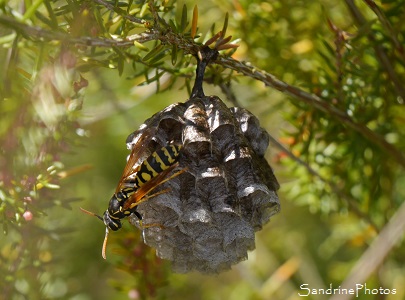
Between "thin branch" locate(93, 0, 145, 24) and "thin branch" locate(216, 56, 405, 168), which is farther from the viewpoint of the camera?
"thin branch" locate(216, 56, 405, 168)

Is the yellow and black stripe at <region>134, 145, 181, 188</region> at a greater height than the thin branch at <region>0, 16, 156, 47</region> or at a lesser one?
lesser

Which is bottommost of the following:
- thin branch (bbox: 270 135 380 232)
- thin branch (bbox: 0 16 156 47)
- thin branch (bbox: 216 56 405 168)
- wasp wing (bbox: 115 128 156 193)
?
thin branch (bbox: 270 135 380 232)

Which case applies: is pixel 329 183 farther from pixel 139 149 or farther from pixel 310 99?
pixel 139 149

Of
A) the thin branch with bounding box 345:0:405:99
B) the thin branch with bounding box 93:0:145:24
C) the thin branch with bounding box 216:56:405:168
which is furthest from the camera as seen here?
the thin branch with bounding box 345:0:405:99

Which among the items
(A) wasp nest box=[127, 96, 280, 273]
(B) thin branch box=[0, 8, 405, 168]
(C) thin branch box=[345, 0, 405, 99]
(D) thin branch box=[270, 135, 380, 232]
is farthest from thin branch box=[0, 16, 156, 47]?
(C) thin branch box=[345, 0, 405, 99]

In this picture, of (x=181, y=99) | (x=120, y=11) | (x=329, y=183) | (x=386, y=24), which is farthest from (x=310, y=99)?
(x=181, y=99)

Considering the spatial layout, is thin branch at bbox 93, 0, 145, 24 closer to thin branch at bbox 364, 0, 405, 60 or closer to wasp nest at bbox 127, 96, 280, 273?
wasp nest at bbox 127, 96, 280, 273

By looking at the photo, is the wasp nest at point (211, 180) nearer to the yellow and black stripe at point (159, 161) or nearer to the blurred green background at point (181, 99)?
the yellow and black stripe at point (159, 161)

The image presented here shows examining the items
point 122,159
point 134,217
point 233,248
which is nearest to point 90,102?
point 122,159
